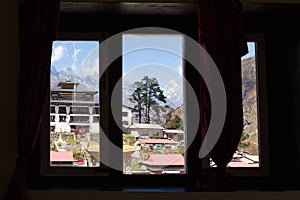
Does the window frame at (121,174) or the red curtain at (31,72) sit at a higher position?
the red curtain at (31,72)

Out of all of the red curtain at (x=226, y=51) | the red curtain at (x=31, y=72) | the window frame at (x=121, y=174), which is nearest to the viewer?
the red curtain at (x=31, y=72)

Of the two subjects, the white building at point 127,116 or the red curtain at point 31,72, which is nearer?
the red curtain at point 31,72

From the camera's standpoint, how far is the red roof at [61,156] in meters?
2.68

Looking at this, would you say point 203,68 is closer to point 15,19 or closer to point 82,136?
point 82,136

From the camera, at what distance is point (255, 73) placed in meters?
2.82

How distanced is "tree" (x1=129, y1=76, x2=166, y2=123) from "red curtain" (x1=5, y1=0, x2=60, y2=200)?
63 cm

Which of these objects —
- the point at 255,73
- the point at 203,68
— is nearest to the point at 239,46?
the point at 203,68

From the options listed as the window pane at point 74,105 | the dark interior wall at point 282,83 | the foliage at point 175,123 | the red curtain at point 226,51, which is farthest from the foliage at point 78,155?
the dark interior wall at point 282,83

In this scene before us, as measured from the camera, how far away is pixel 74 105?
8.96 feet

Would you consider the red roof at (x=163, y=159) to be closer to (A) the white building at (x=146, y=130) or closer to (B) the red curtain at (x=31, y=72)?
(A) the white building at (x=146, y=130)

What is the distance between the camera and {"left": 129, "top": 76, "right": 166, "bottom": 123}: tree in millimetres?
2732

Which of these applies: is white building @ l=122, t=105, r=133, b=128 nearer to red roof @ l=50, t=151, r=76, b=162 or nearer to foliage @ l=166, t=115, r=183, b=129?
foliage @ l=166, t=115, r=183, b=129

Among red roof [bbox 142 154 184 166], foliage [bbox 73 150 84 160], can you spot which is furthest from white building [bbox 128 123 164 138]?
foliage [bbox 73 150 84 160]

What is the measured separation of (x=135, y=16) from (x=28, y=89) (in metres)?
0.92
